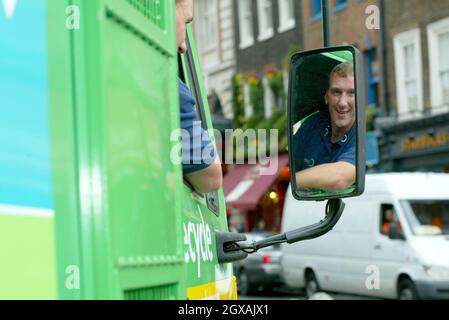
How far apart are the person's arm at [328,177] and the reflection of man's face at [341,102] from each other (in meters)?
0.10

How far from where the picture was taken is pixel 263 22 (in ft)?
119

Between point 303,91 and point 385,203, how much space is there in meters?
15.5

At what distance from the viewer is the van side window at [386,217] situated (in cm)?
1814

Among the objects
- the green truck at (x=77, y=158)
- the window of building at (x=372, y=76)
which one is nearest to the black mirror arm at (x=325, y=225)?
the green truck at (x=77, y=158)

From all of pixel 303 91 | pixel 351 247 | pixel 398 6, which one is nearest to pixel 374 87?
pixel 398 6

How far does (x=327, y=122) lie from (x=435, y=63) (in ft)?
78.8

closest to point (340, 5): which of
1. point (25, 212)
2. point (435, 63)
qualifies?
point (435, 63)

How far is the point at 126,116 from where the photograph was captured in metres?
2.07

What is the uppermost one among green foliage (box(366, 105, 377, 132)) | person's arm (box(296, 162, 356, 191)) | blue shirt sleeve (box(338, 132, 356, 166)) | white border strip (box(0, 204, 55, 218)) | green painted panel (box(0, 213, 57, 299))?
green foliage (box(366, 105, 377, 132))

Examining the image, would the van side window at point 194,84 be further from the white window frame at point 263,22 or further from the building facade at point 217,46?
the building facade at point 217,46

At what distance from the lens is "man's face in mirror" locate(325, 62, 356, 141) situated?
2926mm

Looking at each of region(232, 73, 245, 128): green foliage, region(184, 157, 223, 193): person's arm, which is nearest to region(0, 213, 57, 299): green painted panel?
region(184, 157, 223, 193): person's arm

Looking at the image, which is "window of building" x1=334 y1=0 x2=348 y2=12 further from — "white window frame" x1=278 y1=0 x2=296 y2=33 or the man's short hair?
the man's short hair

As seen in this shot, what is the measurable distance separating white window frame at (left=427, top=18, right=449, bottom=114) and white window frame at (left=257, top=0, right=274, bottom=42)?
30.9 ft
